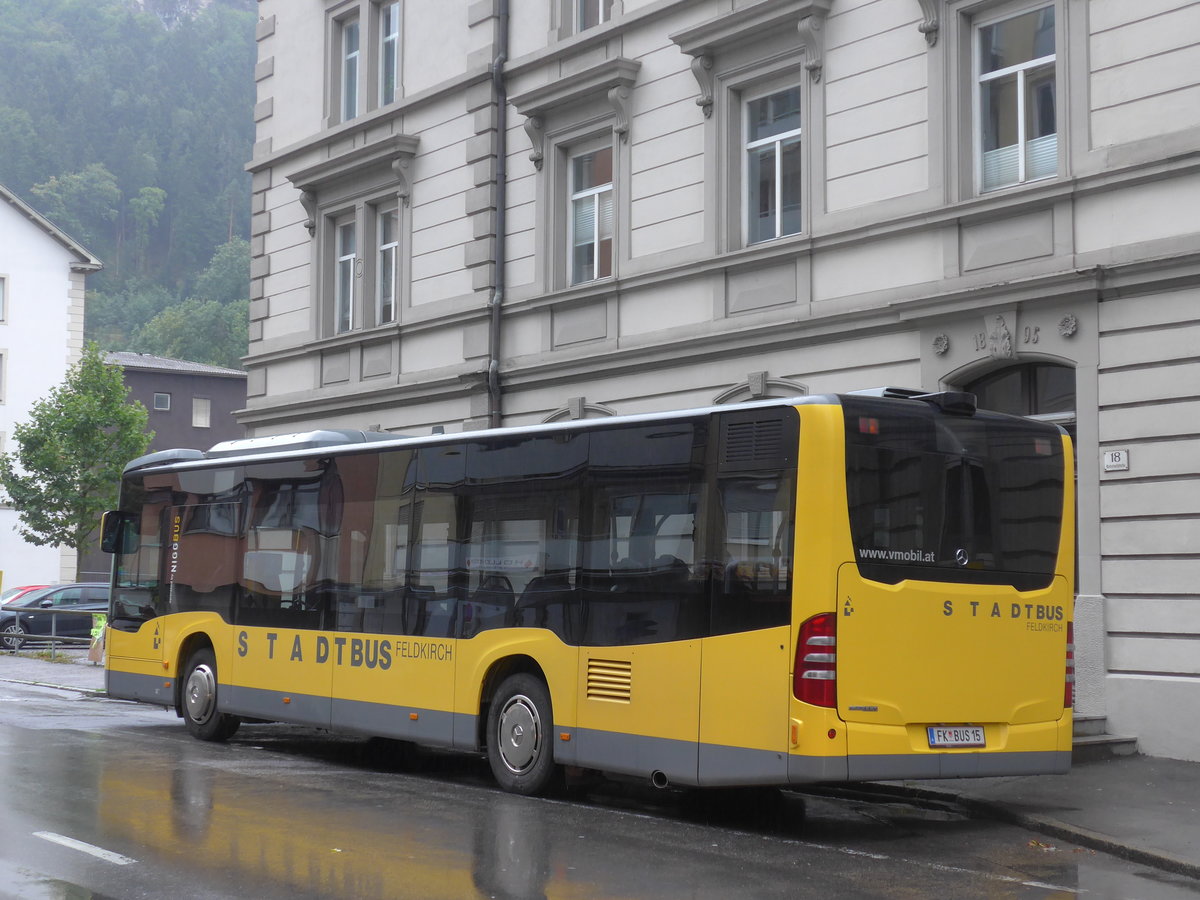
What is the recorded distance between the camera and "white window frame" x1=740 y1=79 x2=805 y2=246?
58.2 ft

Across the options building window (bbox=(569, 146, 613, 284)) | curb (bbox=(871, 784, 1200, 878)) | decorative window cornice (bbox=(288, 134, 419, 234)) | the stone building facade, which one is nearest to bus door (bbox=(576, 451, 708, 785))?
curb (bbox=(871, 784, 1200, 878))

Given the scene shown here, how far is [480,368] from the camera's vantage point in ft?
71.0

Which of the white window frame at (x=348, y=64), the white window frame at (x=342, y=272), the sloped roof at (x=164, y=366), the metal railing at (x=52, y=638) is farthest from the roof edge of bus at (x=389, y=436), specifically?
the sloped roof at (x=164, y=366)

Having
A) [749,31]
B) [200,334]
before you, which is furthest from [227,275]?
[749,31]

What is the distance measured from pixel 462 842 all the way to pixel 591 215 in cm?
1262

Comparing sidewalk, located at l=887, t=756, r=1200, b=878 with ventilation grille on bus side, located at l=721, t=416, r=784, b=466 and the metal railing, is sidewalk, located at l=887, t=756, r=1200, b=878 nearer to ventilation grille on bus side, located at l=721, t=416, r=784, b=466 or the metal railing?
ventilation grille on bus side, located at l=721, t=416, r=784, b=466

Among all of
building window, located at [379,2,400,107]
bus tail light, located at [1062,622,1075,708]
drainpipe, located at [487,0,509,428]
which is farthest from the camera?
building window, located at [379,2,400,107]

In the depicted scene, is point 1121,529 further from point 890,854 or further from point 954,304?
point 890,854

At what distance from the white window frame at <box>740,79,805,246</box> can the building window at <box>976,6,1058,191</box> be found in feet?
7.39

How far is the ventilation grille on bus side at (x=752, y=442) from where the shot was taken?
993 centimetres

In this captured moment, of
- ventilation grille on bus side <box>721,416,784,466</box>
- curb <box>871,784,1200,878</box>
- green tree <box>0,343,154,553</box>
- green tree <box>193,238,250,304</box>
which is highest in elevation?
green tree <box>193,238,250,304</box>

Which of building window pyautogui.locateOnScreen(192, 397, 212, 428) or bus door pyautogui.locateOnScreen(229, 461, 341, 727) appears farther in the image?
building window pyautogui.locateOnScreen(192, 397, 212, 428)

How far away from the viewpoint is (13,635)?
30828 mm

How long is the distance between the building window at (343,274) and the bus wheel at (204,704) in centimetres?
990
